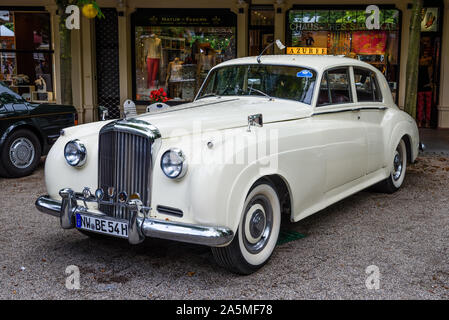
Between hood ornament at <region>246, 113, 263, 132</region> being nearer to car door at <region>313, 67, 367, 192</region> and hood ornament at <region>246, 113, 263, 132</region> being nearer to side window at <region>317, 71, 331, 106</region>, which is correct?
car door at <region>313, 67, 367, 192</region>

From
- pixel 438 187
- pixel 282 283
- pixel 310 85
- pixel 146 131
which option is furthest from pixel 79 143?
pixel 438 187

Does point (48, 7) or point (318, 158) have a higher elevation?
point (48, 7)

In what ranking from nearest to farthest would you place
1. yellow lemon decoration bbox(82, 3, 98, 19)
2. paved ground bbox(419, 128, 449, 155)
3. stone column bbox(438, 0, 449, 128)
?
yellow lemon decoration bbox(82, 3, 98, 19)
paved ground bbox(419, 128, 449, 155)
stone column bbox(438, 0, 449, 128)

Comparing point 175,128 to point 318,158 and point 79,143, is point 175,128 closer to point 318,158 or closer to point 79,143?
point 79,143

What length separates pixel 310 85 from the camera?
206 inches

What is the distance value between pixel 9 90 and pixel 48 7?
20.9ft

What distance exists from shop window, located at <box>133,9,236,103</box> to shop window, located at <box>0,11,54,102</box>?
2.33 metres

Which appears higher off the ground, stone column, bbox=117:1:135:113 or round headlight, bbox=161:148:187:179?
stone column, bbox=117:1:135:113

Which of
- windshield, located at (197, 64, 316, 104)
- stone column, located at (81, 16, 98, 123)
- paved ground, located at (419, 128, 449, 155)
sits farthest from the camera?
stone column, located at (81, 16, 98, 123)

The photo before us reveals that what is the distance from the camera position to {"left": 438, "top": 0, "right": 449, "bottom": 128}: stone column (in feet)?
41.0

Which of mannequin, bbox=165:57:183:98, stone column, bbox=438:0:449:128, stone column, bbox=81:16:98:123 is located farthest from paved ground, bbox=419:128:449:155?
stone column, bbox=81:16:98:123

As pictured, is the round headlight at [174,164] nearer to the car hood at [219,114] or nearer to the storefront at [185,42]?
the car hood at [219,114]

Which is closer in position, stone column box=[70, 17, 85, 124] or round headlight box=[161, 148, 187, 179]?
round headlight box=[161, 148, 187, 179]

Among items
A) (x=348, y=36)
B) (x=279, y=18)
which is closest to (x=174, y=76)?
(x=279, y=18)
